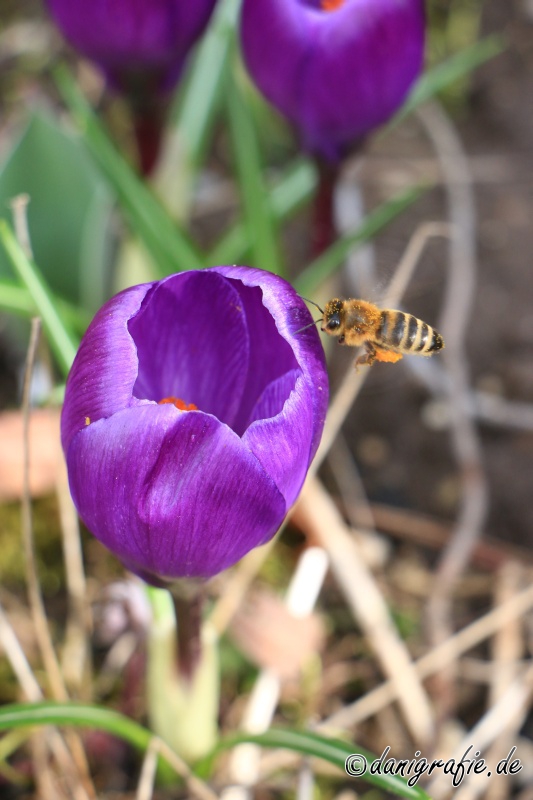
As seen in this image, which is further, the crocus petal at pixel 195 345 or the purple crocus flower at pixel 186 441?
the crocus petal at pixel 195 345

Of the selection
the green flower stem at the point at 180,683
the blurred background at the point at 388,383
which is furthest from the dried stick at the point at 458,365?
the green flower stem at the point at 180,683

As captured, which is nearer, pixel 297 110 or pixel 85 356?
pixel 85 356

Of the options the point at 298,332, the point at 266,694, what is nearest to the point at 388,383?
the point at 266,694

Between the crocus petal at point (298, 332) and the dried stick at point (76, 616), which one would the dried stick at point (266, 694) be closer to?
the dried stick at point (76, 616)

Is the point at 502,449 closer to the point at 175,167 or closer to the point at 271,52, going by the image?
the point at 175,167

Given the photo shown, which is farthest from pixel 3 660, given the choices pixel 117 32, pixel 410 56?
pixel 410 56

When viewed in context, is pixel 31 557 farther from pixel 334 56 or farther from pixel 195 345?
pixel 334 56
